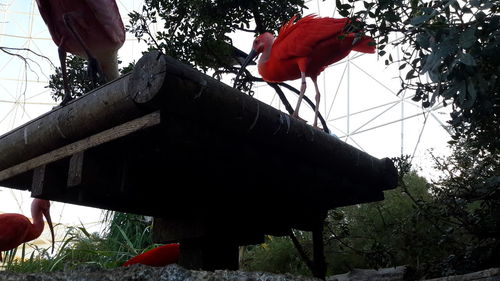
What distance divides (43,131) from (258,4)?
2.84 m

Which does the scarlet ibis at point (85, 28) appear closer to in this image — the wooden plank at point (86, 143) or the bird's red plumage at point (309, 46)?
the wooden plank at point (86, 143)

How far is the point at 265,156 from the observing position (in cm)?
265

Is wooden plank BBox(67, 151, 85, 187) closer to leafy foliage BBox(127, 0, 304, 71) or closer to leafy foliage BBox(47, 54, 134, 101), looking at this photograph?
leafy foliage BBox(127, 0, 304, 71)

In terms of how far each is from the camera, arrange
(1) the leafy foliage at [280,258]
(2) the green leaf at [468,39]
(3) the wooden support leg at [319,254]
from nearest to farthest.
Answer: (2) the green leaf at [468,39], (3) the wooden support leg at [319,254], (1) the leafy foliage at [280,258]

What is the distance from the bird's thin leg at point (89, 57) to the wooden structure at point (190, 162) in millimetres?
463

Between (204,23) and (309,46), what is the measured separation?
171 cm

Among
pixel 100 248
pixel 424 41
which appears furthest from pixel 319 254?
pixel 100 248

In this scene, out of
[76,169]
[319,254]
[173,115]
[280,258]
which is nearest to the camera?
[173,115]

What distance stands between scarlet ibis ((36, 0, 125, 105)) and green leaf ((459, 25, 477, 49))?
1649 mm

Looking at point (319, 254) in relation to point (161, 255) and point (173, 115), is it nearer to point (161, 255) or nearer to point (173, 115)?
point (161, 255)

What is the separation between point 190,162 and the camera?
8.25ft

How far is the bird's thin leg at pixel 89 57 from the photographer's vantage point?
2.77 meters

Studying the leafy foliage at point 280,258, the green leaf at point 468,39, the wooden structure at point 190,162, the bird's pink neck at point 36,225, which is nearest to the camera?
the wooden structure at point 190,162

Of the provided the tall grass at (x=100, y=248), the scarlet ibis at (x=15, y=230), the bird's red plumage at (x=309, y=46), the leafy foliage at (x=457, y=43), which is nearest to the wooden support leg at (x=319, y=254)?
the bird's red plumage at (x=309, y=46)
